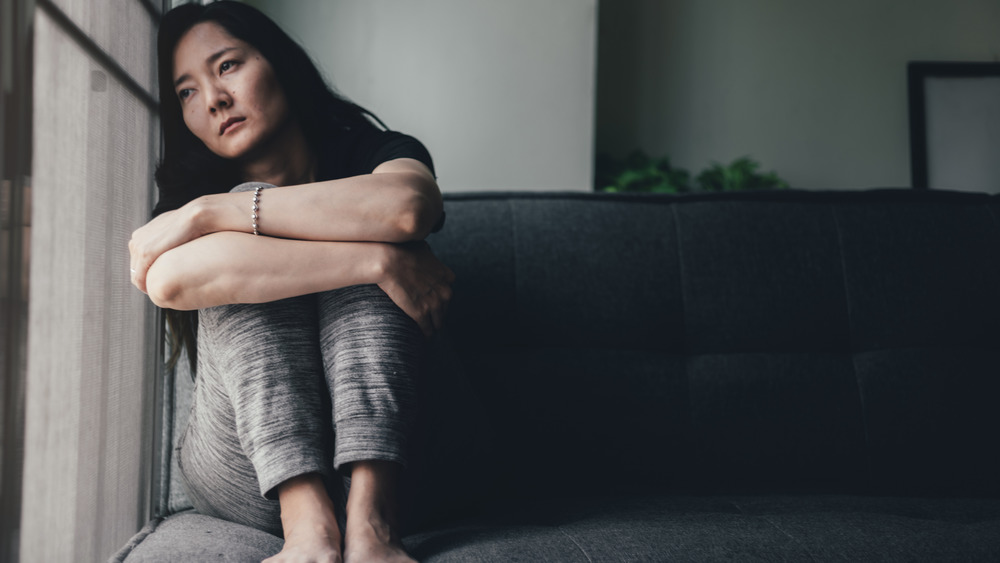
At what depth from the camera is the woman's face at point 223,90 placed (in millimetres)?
1085

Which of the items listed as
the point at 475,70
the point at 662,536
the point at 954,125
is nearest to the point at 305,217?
the point at 662,536

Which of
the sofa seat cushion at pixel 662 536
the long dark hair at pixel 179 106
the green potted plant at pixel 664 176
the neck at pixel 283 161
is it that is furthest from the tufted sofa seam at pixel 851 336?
the green potted plant at pixel 664 176

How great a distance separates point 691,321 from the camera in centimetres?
126

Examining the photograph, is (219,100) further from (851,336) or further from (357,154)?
(851,336)

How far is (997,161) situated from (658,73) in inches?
57.1

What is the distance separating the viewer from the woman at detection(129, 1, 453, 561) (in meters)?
0.77

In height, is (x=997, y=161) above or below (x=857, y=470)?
above

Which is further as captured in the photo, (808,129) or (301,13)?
(808,129)

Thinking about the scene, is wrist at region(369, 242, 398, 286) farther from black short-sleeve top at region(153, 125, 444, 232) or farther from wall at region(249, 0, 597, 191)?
wall at region(249, 0, 597, 191)

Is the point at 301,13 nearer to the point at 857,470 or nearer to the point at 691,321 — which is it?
the point at 691,321

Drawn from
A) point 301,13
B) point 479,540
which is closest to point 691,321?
point 479,540

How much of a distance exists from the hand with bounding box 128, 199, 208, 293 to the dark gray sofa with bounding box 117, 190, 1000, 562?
0.36 metres

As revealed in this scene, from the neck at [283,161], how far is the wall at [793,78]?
76.9 inches

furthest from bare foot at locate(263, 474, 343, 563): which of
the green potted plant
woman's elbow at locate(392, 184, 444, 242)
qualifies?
the green potted plant
